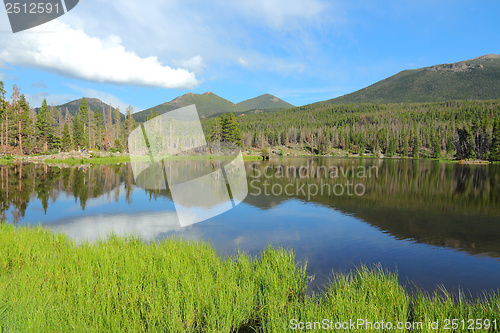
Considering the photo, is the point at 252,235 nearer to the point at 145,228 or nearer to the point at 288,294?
the point at 145,228

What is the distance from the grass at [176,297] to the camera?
4980 mm

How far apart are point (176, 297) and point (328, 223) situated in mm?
12076

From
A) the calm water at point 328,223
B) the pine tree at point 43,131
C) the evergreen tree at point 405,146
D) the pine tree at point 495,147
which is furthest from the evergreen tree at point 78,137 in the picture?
the evergreen tree at point 405,146

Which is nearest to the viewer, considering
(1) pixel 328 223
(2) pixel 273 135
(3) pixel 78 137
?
(1) pixel 328 223

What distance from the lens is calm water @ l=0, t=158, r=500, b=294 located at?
10422 millimetres

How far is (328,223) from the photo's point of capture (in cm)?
1630

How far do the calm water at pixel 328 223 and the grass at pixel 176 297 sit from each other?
91.6 inches

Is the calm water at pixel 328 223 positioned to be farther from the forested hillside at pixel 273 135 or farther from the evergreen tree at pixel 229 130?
the evergreen tree at pixel 229 130

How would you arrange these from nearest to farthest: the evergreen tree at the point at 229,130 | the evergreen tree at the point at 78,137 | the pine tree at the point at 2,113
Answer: the pine tree at the point at 2,113 → the evergreen tree at the point at 78,137 → the evergreen tree at the point at 229,130

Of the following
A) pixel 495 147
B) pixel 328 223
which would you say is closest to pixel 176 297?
pixel 328 223

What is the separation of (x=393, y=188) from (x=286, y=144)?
141 m

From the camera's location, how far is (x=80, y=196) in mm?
23422

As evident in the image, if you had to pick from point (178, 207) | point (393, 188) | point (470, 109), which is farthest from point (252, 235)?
point (470, 109)

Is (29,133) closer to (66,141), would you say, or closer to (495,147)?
(66,141)
